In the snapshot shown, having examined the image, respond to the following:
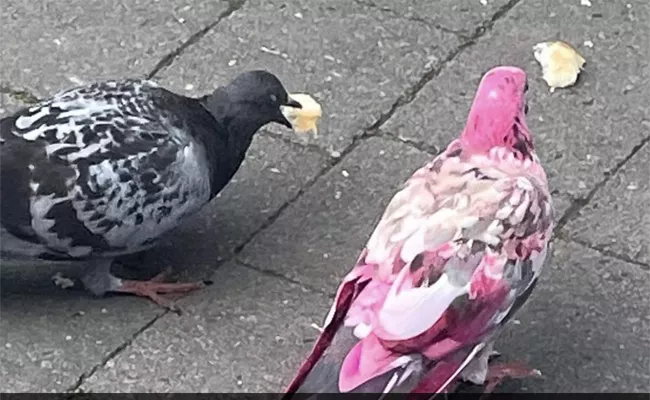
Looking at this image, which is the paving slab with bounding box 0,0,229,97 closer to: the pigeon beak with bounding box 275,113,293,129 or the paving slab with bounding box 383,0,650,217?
the pigeon beak with bounding box 275,113,293,129

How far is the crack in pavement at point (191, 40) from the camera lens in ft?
18.9

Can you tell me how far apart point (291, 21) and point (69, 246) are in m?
1.65

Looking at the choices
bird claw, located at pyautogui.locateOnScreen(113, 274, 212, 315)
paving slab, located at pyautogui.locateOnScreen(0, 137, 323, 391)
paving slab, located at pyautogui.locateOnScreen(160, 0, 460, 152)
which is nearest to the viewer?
paving slab, located at pyautogui.locateOnScreen(0, 137, 323, 391)

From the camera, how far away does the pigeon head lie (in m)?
5.02

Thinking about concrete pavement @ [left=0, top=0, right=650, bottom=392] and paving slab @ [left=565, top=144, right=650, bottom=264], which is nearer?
concrete pavement @ [left=0, top=0, right=650, bottom=392]

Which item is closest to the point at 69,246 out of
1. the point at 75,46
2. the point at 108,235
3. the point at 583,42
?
the point at 108,235

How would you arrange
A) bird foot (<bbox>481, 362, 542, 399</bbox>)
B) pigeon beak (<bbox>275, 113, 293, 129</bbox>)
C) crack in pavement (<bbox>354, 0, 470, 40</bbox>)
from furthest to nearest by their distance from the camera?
crack in pavement (<bbox>354, 0, 470, 40</bbox>), pigeon beak (<bbox>275, 113, 293, 129</bbox>), bird foot (<bbox>481, 362, 542, 399</bbox>)

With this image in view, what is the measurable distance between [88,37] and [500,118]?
2.01m

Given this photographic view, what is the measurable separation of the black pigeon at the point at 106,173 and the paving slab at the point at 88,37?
2.76ft

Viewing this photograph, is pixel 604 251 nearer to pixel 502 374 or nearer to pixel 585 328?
pixel 585 328

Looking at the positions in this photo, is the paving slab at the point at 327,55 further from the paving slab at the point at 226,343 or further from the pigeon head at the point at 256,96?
the paving slab at the point at 226,343

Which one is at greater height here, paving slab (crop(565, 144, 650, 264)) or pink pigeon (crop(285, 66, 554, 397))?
pink pigeon (crop(285, 66, 554, 397))

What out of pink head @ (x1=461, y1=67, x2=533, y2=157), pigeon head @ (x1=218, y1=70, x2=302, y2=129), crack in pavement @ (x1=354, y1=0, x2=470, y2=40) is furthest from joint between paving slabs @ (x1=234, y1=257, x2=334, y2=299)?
crack in pavement @ (x1=354, y1=0, x2=470, y2=40)

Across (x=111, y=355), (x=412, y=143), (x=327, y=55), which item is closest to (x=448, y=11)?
(x=327, y=55)
